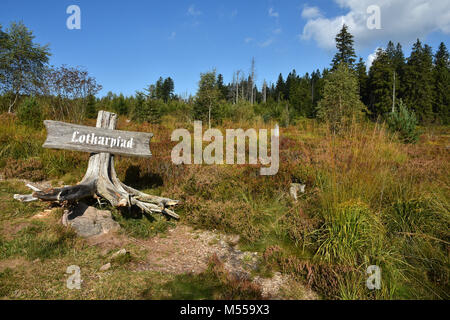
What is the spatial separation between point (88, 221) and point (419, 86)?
42.8 m

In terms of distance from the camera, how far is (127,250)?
310 centimetres

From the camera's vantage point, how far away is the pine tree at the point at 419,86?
32.3 meters

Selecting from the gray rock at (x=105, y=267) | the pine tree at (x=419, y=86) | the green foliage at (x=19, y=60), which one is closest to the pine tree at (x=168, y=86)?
the green foliage at (x=19, y=60)

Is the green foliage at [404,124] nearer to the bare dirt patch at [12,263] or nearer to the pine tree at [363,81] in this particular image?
the bare dirt patch at [12,263]

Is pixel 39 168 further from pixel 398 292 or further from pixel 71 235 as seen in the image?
pixel 398 292

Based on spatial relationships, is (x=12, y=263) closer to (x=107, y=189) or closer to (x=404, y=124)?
(x=107, y=189)

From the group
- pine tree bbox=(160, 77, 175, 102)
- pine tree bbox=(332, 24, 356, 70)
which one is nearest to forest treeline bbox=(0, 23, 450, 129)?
pine tree bbox=(332, 24, 356, 70)

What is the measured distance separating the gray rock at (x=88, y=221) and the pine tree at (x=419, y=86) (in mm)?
39786

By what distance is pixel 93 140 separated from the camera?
12.4 ft

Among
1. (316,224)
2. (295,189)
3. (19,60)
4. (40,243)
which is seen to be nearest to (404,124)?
(295,189)

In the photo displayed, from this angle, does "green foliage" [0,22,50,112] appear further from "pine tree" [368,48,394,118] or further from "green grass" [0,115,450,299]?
"pine tree" [368,48,394,118]

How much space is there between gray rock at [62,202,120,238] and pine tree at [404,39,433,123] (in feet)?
131

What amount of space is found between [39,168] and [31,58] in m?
16.8

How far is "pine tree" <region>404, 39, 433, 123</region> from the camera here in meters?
32.3
